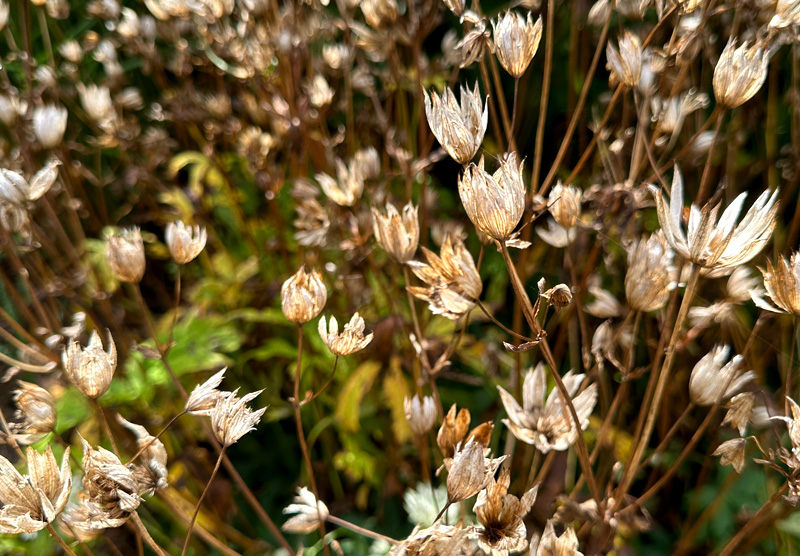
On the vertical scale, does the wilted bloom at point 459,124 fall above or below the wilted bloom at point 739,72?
below

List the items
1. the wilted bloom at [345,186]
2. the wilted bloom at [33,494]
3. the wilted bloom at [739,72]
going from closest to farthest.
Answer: the wilted bloom at [33,494] → the wilted bloom at [739,72] → the wilted bloom at [345,186]

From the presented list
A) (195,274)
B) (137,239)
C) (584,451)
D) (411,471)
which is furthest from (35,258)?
(584,451)

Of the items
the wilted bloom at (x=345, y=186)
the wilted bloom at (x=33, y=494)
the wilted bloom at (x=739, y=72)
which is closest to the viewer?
the wilted bloom at (x=33, y=494)

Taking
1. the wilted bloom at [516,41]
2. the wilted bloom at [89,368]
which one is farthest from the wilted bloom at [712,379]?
the wilted bloom at [89,368]

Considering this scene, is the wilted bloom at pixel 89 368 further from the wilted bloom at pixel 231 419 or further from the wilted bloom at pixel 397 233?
the wilted bloom at pixel 397 233

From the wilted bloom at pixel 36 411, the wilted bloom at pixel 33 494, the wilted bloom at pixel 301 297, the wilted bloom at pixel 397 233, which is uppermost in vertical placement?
the wilted bloom at pixel 397 233

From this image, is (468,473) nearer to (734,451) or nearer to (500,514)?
(500,514)

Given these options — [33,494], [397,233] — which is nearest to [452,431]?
[397,233]

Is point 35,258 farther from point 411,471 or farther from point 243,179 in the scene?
point 411,471
